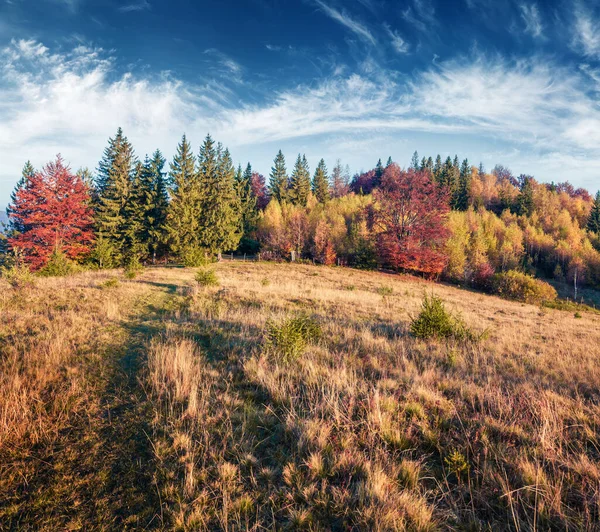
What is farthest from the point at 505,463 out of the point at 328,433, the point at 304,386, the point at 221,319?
the point at 221,319

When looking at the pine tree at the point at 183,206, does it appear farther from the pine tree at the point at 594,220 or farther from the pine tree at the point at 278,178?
the pine tree at the point at 594,220

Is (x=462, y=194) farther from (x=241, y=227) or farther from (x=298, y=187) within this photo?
(x=241, y=227)

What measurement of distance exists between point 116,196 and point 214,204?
1267cm

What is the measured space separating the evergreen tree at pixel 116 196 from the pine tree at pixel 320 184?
45929 mm

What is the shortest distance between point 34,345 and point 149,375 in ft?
10.1

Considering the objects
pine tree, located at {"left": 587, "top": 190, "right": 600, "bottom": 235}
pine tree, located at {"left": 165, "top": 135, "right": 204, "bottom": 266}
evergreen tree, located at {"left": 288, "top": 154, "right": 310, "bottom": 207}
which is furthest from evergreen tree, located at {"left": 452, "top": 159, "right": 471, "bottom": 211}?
pine tree, located at {"left": 165, "top": 135, "right": 204, "bottom": 266}

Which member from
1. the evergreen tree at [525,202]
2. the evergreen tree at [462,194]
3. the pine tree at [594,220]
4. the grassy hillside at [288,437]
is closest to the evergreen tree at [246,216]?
the grassy hillside at [288,437]

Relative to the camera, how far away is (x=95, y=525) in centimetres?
230

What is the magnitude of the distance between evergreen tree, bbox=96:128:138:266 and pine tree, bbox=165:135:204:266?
5400 mm

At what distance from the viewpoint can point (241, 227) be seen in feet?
170

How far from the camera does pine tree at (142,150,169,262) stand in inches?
1494

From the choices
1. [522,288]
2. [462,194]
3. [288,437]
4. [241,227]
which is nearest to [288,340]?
[288,437]

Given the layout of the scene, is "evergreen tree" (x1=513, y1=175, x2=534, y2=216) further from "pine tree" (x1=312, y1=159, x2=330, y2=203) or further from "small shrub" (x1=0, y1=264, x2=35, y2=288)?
"small shrub" (x1=0, y1=264, x2=35, y2=288)

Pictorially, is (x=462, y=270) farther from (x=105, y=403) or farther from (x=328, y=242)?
(x=105, y=403)
